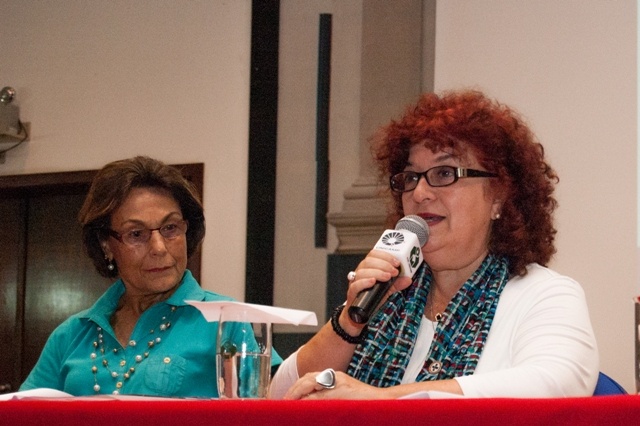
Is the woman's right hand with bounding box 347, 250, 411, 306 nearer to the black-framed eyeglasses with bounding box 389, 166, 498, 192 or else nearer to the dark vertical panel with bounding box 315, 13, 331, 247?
the black-framed eyeglasses with bounding box 389, 166, 498, 192

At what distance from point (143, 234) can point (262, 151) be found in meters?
2.27

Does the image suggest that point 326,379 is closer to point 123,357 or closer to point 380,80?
point 123,357

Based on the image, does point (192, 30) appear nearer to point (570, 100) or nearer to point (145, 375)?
point (570, 100)

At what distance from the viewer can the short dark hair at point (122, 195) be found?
246cm

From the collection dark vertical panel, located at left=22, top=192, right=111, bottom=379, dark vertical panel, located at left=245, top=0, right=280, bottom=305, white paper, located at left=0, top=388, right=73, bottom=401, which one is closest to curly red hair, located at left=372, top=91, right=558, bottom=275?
white paper, located at left=0, top=388, right=73, bottom=401

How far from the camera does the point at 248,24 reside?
15.9 ft

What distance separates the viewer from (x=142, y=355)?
220cm

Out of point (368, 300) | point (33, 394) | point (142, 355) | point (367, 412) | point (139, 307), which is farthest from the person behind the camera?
point (139, 307)

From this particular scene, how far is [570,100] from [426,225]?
2.01 metres

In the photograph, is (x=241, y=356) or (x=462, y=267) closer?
(x=241, y=356)

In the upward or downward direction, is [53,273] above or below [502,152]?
below

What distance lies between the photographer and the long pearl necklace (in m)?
2.14

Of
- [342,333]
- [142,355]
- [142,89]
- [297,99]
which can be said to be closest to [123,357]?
[142,355]

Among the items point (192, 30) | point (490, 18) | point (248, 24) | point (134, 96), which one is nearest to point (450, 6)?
point (490, 18)
